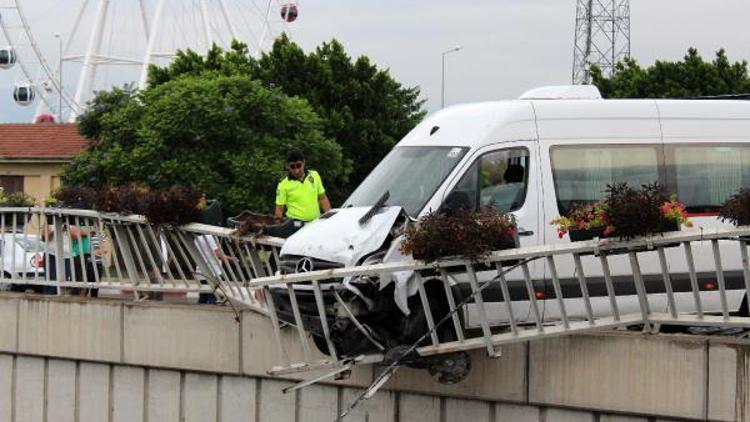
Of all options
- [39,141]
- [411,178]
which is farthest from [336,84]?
[411,178]

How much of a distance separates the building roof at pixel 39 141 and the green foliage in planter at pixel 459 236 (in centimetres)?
4810

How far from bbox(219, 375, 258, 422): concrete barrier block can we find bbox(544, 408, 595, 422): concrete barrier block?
3.08 metres

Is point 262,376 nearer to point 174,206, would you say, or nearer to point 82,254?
point 174,206

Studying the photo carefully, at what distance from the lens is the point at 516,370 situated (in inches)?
426

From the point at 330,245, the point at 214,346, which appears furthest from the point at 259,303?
the point at 330,245

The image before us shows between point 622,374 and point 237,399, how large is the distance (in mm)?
3964

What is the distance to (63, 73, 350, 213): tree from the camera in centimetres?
3841

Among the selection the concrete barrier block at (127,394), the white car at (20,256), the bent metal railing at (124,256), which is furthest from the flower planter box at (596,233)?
the white car at (20,256)

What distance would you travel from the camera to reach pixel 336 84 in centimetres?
4966

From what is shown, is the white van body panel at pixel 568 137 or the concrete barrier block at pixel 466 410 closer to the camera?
the concrete barrier block at pixel 466 410

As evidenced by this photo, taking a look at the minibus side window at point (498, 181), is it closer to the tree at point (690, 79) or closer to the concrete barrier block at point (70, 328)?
the concrete barrier block at point (70, 328)

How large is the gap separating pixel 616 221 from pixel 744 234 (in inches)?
31.8

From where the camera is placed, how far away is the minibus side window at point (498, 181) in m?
11.6

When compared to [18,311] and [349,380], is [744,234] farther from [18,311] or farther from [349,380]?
[18,311]
